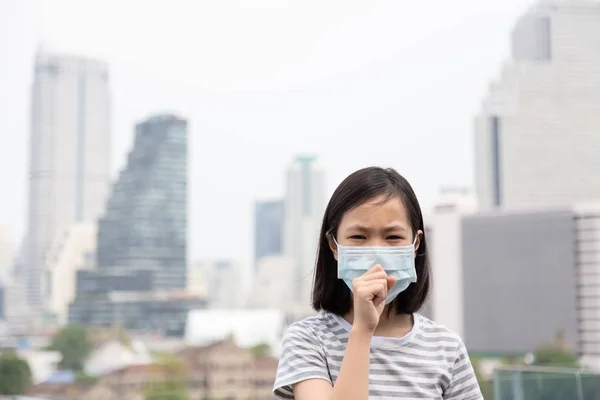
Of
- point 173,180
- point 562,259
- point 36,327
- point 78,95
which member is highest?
point 78,95

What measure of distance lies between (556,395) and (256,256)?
287ft

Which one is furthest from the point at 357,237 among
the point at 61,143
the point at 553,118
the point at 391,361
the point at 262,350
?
the point at 61,143

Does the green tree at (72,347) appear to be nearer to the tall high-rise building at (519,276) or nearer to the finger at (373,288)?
the tall high-rise building at (519,276)

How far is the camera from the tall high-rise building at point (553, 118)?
5531 centimetres

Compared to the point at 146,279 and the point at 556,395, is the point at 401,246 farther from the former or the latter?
the point at 146,279

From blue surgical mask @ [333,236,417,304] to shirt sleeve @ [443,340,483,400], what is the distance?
0.11 m

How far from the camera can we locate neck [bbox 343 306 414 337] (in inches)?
40.4

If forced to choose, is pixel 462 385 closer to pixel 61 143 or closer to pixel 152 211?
pixel 152 211

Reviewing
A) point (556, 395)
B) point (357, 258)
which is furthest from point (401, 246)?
point (556, 395)

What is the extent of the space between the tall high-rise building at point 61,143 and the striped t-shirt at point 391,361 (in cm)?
8121

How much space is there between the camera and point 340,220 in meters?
1.02

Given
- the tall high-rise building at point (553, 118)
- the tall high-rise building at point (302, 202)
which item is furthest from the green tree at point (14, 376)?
the tall high-rise building at point (302, 202)

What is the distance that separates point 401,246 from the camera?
3.19ft

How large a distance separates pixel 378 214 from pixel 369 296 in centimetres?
10
